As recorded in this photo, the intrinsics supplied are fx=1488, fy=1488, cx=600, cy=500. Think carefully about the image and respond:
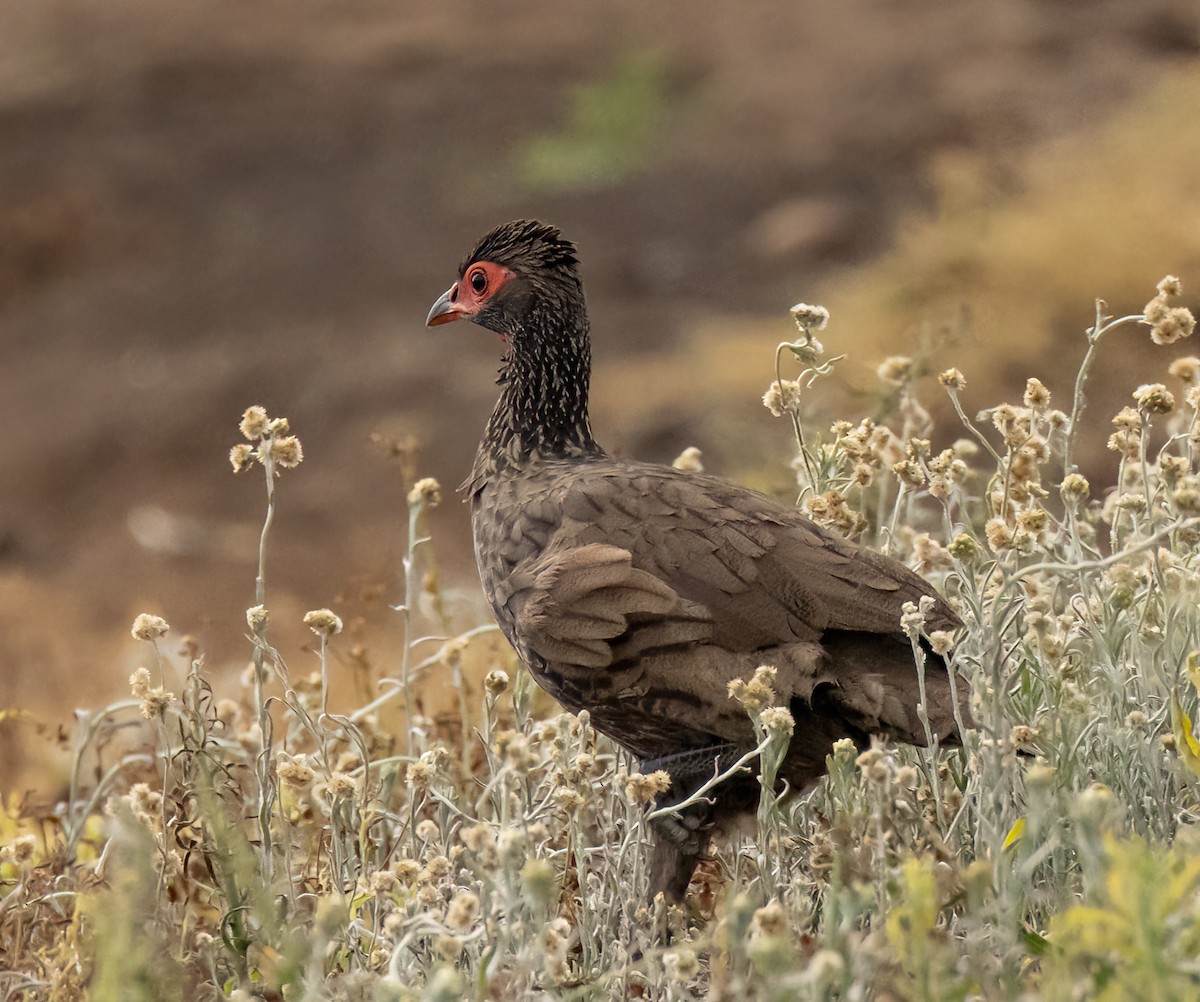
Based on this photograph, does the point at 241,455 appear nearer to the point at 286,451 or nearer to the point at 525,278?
the point at 286,451

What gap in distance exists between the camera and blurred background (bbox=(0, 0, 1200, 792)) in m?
7.10

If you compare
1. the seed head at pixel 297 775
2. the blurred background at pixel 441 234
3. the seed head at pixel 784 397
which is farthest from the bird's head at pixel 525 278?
the blurred background at pixel 441 234

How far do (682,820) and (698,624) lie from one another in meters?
0.37

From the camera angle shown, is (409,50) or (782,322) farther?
(409,50)

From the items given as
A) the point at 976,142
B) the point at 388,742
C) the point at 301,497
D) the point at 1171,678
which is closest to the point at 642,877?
the point at 1171,678

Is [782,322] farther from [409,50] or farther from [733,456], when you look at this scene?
[409,50]

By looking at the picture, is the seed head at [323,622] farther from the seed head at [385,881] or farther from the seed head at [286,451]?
the seed head at [385,881]

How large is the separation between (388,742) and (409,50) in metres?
8.36

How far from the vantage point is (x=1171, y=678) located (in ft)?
7.79

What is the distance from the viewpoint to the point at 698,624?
245cm

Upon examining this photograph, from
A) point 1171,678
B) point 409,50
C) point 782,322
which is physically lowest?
point 1171,678

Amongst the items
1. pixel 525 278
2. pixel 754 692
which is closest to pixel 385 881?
pixel 754 692

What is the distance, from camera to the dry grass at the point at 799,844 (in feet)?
5.51

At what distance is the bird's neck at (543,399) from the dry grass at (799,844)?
0.22 m
